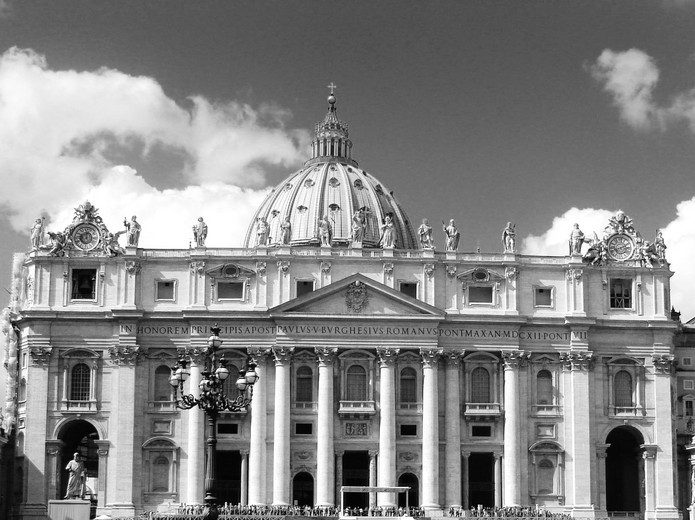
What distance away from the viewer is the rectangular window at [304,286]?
91.6 metres

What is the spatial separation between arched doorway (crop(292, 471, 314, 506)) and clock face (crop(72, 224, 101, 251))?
21.2 meters

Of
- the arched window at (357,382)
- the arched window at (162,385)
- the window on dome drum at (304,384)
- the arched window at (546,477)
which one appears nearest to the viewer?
the arched window at (162,385)

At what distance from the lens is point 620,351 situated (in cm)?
9294

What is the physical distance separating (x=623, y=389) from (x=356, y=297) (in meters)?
19.8

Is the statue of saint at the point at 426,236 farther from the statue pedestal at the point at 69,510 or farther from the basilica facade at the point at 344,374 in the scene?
the statue pedestal at the point at 69,510

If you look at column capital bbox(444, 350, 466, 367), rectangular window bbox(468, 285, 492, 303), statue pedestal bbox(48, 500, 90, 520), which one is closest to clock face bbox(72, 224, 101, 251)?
statue pedestal bbox(48, 500, 90, 520)

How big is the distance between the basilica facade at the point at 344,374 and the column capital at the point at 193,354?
0.51 feet

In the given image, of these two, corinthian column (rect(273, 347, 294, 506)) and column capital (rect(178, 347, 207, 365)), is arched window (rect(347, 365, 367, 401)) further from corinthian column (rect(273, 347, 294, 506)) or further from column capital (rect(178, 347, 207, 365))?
column capital (rect(178, 347, 207, 365))

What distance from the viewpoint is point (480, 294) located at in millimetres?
93000

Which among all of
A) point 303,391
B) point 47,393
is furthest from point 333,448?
point 47,393

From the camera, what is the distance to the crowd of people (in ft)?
268

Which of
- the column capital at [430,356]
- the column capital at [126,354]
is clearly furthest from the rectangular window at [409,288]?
the column capital at [126,354]

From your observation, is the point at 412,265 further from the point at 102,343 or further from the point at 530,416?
the point at 102,343

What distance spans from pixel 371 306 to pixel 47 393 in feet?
73.6
